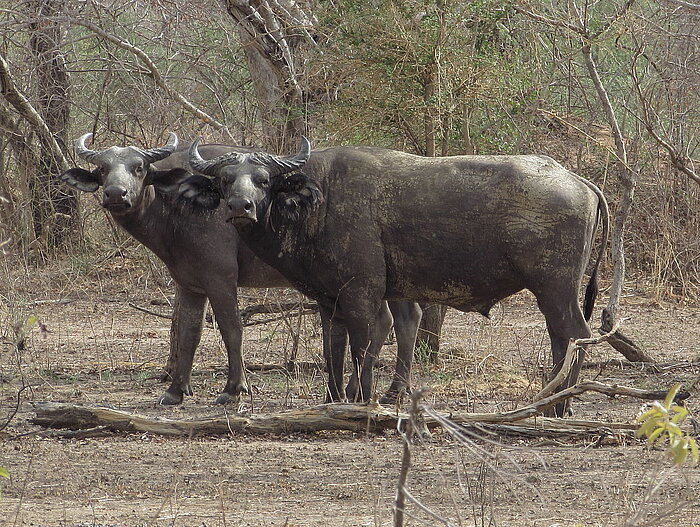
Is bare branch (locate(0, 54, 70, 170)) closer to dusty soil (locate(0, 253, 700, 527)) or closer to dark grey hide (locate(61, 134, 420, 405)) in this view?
dusty soil (locate(0, 253, 700, 527))

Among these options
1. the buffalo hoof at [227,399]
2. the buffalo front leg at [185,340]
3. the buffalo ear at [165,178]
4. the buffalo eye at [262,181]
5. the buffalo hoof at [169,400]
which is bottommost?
the buffalo hoof at [169,400]

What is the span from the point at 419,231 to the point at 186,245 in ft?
6.82

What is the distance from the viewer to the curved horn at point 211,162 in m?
8.46

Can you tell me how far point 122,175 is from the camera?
30.1 feet

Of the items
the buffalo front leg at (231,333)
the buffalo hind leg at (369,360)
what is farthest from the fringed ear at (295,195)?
the buffalo front leg at (231,333)

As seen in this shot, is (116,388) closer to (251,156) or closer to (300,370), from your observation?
(300,370)

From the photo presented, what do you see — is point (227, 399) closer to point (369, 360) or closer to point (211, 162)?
point (369, 360)

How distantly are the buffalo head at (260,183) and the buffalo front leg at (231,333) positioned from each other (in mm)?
937

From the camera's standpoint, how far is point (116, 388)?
10.1 metres

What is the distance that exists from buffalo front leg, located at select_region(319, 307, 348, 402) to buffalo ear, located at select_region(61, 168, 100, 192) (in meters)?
2.39

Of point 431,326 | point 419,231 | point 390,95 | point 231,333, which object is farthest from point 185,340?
point 390,95

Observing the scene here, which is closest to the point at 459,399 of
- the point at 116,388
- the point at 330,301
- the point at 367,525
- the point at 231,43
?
the point at 330,301

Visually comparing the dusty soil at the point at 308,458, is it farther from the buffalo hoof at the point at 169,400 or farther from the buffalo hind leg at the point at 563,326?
the buffalo hind leg at the point at 563,326

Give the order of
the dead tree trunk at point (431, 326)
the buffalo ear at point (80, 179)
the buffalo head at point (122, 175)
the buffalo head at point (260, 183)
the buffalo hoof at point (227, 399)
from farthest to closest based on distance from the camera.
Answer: the dead tree trunk at point (431, 326), the buffalo ear at point (80, 179), the buffalo hoof at point (227, 399), the buffalo head at point (122, 175), the buffalo head at point (260, 183)
